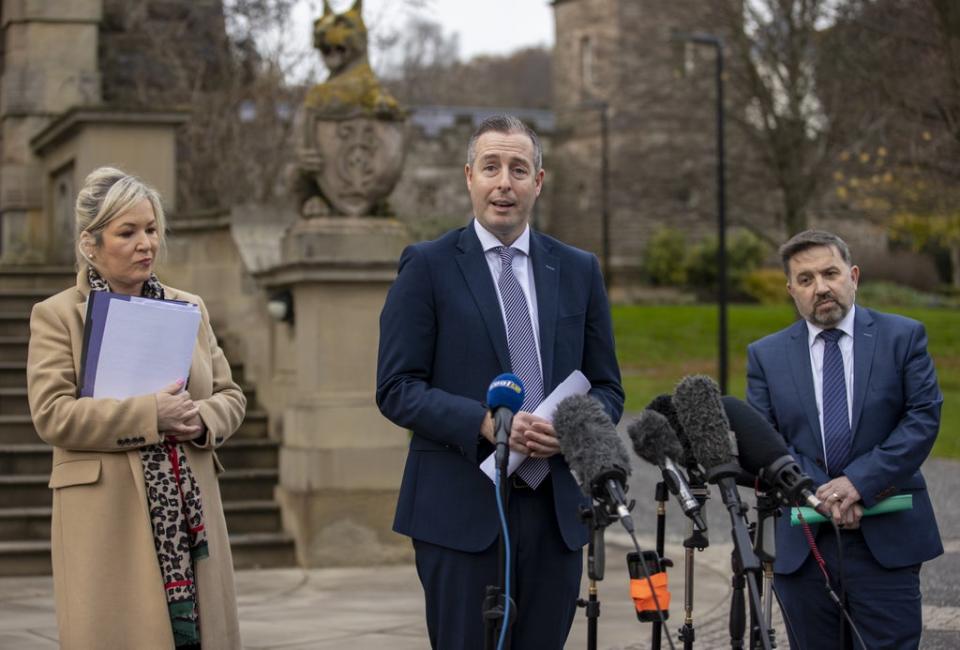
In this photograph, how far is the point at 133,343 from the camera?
4.84 metres

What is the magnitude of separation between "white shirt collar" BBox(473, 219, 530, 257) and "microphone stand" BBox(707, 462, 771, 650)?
0.89 meters

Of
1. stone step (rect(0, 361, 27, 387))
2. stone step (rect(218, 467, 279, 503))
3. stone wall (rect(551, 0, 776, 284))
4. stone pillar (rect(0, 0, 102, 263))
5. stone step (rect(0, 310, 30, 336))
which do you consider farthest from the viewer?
stone wall (rect(551, 0, 776, 284))

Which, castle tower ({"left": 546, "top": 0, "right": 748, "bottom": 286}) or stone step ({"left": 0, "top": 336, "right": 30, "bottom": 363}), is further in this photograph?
castle tower ({"left": 546, "top": 0, "right": 748, "bottom": 286})

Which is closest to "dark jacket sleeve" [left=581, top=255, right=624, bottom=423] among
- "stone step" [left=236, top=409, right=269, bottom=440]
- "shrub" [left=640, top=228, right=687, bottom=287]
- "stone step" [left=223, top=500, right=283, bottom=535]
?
"stone step" [left=223, top=500, right=283, bottom=535]

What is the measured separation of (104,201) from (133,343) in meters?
0.44

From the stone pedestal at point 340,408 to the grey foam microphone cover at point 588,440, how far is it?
675cm

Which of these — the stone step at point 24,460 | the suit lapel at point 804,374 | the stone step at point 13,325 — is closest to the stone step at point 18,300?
the stone step at point 13,325

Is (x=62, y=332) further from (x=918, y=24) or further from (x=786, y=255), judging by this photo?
(x=918, y=24)

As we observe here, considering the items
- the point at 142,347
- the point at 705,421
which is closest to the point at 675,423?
the point at 705,421

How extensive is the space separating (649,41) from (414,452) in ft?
173

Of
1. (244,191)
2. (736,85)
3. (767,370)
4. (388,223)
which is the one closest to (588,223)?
(736,85)

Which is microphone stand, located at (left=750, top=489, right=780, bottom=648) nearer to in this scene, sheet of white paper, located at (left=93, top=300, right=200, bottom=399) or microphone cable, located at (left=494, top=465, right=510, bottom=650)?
microphone cable, located at (left=494, top=465, right=510, bottom=650)

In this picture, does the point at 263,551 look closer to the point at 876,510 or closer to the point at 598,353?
the point at 876,510

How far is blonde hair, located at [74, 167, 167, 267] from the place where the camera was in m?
4.83
